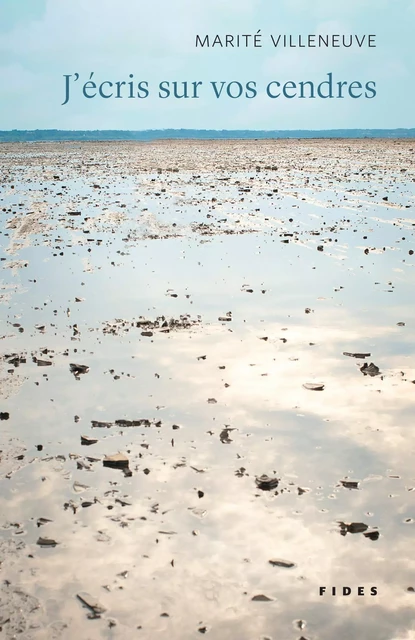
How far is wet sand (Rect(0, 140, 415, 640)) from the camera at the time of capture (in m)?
5.17

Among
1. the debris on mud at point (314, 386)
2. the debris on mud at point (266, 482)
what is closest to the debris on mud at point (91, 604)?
the debris on mud at point (266, 482)

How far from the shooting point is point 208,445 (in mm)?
7539

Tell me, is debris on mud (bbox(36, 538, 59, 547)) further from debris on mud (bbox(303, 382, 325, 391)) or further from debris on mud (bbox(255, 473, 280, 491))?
debris on mud (bbox(303, 382, 325, 391))

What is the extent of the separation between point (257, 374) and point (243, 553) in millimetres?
3990

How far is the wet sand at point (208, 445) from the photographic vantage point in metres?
5.17

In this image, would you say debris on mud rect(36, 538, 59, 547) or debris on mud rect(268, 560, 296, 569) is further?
debris on mud rect(36, 538, 59, 547)

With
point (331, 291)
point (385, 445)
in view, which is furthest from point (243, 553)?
point (331, 291)

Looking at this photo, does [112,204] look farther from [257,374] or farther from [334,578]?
[334,578]

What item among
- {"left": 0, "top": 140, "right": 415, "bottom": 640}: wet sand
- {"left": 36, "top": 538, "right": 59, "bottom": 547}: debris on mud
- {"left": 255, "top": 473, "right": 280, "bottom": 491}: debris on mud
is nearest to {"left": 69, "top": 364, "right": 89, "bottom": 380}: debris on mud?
{"left": 0, "top": 140, "right": 415, "bottom": 640}: wet sand

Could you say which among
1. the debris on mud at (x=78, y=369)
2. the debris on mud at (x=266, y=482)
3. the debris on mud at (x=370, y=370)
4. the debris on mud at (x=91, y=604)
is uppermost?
the debris on mud at (x=370, y=370)

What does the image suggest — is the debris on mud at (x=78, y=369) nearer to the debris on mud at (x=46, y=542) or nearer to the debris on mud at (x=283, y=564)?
the debris on mud at (x=46, y=542)

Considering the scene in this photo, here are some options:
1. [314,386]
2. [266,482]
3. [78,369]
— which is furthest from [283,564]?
[78,369]

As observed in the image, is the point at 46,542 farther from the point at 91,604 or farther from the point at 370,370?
the point at 370,370

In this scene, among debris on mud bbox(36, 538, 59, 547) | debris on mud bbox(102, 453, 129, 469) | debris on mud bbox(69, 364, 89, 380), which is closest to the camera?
debris on mud bbox(36, 538, 59, 547)
